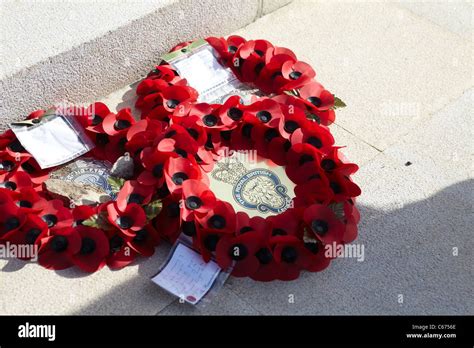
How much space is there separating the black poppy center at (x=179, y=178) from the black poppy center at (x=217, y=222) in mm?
245

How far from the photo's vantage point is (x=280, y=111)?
360cm

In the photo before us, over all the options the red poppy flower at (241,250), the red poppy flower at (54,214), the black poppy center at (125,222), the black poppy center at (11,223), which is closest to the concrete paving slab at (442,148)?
the red poppy flower at (241,250)

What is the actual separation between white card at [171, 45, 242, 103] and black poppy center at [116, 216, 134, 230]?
1.12m

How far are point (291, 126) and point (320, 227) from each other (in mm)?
712

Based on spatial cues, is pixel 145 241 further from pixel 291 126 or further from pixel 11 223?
pixel 291 126

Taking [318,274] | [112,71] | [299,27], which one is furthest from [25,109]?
[299,27]

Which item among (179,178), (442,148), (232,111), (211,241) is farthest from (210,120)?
(442,148)

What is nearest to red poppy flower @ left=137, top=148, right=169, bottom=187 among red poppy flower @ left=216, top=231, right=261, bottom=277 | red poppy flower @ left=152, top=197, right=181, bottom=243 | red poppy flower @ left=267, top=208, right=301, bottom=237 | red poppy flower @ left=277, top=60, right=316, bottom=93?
red poppy flower @ left=152, top=197, right=181, bottom=243

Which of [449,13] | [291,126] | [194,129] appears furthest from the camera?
[449,13]

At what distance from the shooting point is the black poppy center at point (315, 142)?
11.5 feet

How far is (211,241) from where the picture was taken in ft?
10.1

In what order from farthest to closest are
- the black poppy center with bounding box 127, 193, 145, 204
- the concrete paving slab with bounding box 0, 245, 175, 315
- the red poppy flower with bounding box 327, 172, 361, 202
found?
1. the red poppy flower with bounding box 327, 172, 361, 202
2. the black poppy center with bounding box 127, 193, 145, 204
3. the concrete paving slab with bounding box 0, 245, 175, 315

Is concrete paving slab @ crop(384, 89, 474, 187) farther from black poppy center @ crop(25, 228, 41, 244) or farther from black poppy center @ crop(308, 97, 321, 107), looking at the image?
black poppy center @ crop(25, 228, 41, 244)

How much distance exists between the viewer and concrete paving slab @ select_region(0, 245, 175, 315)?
2.93 metres
